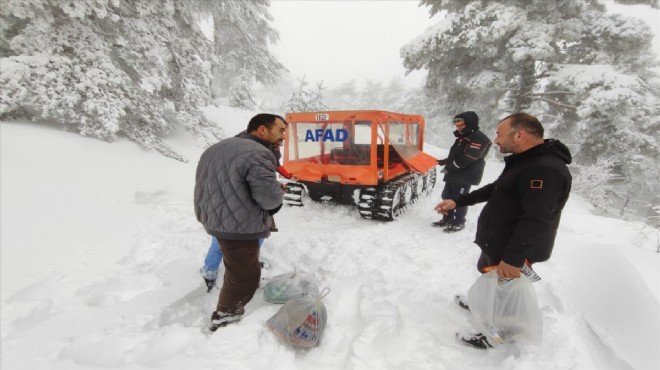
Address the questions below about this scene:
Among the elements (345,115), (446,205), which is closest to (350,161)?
(345,115)

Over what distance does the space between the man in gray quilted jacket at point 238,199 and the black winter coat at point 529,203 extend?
174cm

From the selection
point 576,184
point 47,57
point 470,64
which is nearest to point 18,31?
point 47,57

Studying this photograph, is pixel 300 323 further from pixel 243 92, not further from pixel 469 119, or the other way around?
pixel 243 92

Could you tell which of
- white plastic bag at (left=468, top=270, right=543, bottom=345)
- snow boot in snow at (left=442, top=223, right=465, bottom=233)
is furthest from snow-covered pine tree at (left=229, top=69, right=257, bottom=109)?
white plastic bag at (left=468, top=270, right=543, bottom=345)

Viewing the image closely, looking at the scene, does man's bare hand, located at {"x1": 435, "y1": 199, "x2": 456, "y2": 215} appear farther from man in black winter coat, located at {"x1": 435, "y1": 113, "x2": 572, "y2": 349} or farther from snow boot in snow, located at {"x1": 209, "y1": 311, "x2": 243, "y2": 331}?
snow boot in snow, located at {"x1": 209, "y1": 311, "x2": 243, "y2": 331}

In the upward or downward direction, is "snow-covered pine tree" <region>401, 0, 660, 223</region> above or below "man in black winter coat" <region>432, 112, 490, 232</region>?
above

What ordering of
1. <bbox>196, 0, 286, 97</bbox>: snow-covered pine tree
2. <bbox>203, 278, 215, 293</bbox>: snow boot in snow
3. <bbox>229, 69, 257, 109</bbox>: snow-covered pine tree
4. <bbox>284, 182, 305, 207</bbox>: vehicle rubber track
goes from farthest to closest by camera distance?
<bbox>229, 69, 257, 109</bbox>: snow-covered pine tree → <bbox>196, 0, 286, 97</bbox>: snow-covered pine tree → <bbox>284, 182, 305, 207</bbox>: vehicle rubber track → <bbox>203, 278, 215, 293</bbox>: snow boot in snow

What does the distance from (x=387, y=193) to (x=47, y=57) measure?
20.9ft

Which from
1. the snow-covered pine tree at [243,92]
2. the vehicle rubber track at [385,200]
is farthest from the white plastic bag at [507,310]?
the snow-covered pine tree at [243,92]

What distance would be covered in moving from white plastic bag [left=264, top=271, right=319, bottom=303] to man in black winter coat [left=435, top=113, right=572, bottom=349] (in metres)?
1.44

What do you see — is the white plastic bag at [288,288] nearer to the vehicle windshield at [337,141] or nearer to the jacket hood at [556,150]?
the jacket hood at [556,150]

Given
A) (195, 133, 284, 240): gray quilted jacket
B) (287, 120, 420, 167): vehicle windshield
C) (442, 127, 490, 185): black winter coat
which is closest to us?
(195, 133, 284, 240): gray quilted jacket

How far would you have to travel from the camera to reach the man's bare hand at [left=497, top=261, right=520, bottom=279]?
2214 millimetres

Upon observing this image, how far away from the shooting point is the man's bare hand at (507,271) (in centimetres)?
221
